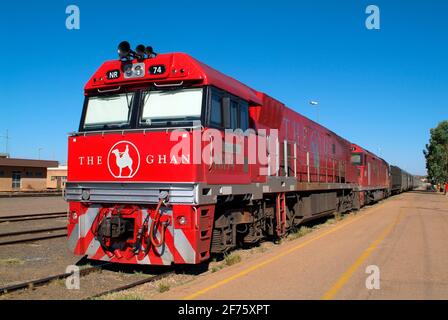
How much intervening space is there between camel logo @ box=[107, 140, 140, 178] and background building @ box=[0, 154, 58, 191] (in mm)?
45147

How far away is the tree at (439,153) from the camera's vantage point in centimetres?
7450

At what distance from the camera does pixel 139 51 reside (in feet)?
26.0

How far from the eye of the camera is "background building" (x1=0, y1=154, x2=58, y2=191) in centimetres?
4738

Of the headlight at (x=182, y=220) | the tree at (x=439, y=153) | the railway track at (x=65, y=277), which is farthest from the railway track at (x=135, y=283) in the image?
the tree at (x=439, y=153)

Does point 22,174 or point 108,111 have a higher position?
point 108,111

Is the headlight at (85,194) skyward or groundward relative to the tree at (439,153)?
groundward

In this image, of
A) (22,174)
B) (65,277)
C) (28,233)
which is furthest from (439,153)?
(65,277)

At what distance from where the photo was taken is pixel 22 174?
5000 centimetres

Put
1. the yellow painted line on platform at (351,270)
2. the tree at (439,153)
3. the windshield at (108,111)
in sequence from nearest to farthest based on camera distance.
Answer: the yellow painted line on platform at (351,270)
the windshield at (108,111)
the tree at (439,153)

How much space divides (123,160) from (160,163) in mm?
808

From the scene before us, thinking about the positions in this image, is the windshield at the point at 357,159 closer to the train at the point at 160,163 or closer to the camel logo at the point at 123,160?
the train at the point at 160,163

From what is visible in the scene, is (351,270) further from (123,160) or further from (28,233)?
(28,233)

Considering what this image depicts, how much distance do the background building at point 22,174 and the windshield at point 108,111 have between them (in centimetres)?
4412

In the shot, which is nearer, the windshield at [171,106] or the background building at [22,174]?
the windshield at [171,106]
